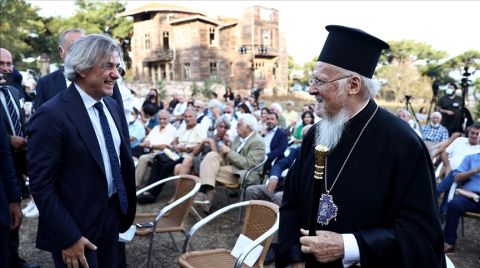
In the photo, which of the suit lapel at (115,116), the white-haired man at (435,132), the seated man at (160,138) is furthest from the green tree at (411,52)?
the suit lapel at (115,116)

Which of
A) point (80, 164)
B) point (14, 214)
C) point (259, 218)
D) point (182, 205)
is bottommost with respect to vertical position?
point (182, 205)

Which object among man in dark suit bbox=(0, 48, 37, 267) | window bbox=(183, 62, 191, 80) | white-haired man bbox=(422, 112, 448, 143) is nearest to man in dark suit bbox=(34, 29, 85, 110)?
man in dark suit bbox=(0, 48, 37, 267)

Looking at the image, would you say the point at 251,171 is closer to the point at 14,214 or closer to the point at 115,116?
the point at 14,214

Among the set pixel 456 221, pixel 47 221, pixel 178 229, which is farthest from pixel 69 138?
pixel 456 221

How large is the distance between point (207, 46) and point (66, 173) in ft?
121

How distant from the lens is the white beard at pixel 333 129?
2.03 m

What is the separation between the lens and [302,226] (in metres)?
2.14

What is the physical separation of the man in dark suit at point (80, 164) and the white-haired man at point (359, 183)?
38.7 inches

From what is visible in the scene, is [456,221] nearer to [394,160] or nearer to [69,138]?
[394,160]

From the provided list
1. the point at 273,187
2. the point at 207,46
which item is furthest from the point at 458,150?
the point at 207,46

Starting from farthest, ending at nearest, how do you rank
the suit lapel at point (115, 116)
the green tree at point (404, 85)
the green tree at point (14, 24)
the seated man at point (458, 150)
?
the green tree at point (404, 85)
the green tree at point (14, 24)
the seated man at point (458, 150)
the suit lapel at point (115, 116)

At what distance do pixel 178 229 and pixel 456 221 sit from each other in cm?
316

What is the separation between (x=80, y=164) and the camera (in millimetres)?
2023

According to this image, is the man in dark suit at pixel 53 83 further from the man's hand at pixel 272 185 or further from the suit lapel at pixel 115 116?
the man's hand at pixel 272 185
